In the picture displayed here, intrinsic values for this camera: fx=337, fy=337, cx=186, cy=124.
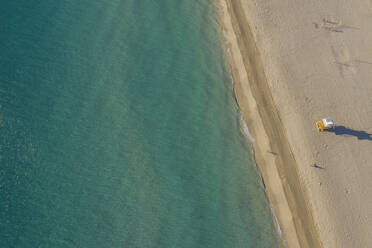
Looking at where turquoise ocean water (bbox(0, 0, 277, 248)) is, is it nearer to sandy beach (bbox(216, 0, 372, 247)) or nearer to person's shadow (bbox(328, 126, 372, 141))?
sandy beach (bbox(216, 0, 372, 247))

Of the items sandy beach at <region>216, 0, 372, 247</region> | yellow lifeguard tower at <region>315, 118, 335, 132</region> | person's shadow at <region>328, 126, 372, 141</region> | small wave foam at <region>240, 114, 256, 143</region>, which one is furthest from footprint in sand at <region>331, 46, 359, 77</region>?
small wave foam at <region>240, 114, 256, 143</region>

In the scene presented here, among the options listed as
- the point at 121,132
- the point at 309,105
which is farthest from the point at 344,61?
the point at 121,132

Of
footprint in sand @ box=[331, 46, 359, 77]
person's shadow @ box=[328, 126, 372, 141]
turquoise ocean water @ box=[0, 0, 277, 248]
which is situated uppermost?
footprint in sand @ box=[331, 46, 359, 77]

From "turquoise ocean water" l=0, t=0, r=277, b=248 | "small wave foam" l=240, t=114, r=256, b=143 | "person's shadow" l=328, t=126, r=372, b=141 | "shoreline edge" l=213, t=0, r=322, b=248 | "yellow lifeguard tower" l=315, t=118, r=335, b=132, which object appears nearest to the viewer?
"turquoise ocean water" l=0, t=0, r=277, b=248

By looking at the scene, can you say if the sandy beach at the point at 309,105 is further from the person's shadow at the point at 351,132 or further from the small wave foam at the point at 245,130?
the small wave foam at the point at 245,130

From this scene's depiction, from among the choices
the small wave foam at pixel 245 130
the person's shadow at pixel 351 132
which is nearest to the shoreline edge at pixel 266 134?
the small wave foam at pixel 245 130

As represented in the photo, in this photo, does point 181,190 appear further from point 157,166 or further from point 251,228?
point 251,228

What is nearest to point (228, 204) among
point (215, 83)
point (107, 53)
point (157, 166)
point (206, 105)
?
point (157, 166)
